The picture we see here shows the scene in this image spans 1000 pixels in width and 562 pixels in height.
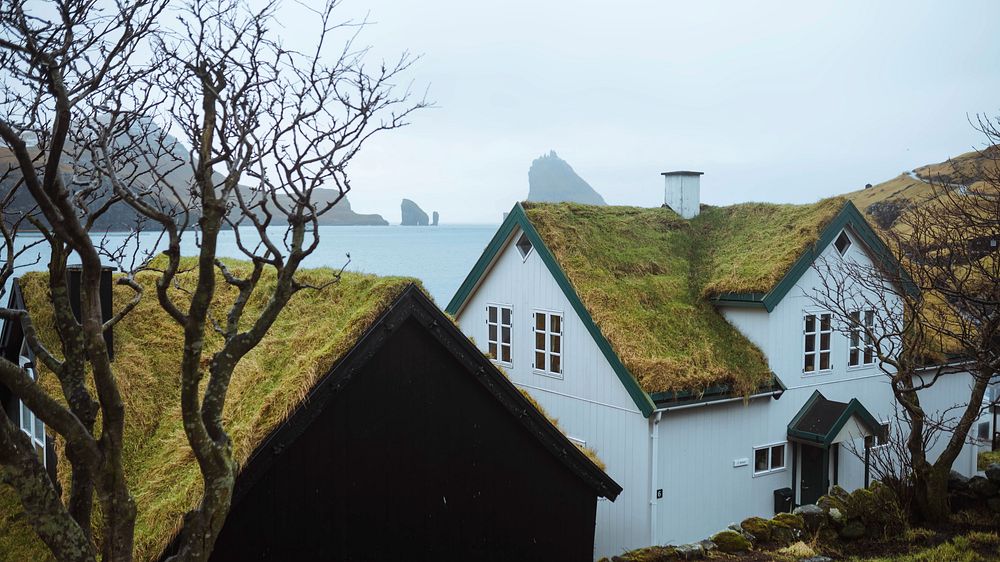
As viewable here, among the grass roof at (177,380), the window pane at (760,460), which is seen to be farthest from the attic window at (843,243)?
the grass roof at (177,380)

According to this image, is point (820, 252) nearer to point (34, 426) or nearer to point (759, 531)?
point (759, 531)

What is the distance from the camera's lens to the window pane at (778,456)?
656 inches

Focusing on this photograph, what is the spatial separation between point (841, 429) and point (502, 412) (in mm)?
9535

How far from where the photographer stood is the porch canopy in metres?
16.6

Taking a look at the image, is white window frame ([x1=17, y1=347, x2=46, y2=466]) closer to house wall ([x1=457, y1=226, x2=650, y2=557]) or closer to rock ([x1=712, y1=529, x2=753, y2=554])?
rock ([x1=712, y1=529, x2=753, y2=554])

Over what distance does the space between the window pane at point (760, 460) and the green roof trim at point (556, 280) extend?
132 inches

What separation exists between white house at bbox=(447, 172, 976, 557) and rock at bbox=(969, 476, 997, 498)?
10.2 ft

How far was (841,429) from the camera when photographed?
54.6ft

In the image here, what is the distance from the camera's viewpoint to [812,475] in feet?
55.9

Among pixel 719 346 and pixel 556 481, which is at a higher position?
pixel 719 346

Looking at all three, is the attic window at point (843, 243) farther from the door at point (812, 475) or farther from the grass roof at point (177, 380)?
the grass roof at point (177, 380)

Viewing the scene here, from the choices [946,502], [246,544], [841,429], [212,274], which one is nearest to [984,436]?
[841,429]

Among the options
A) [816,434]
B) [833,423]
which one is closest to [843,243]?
[833,423]

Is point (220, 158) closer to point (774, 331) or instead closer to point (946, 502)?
point (946, 502)
